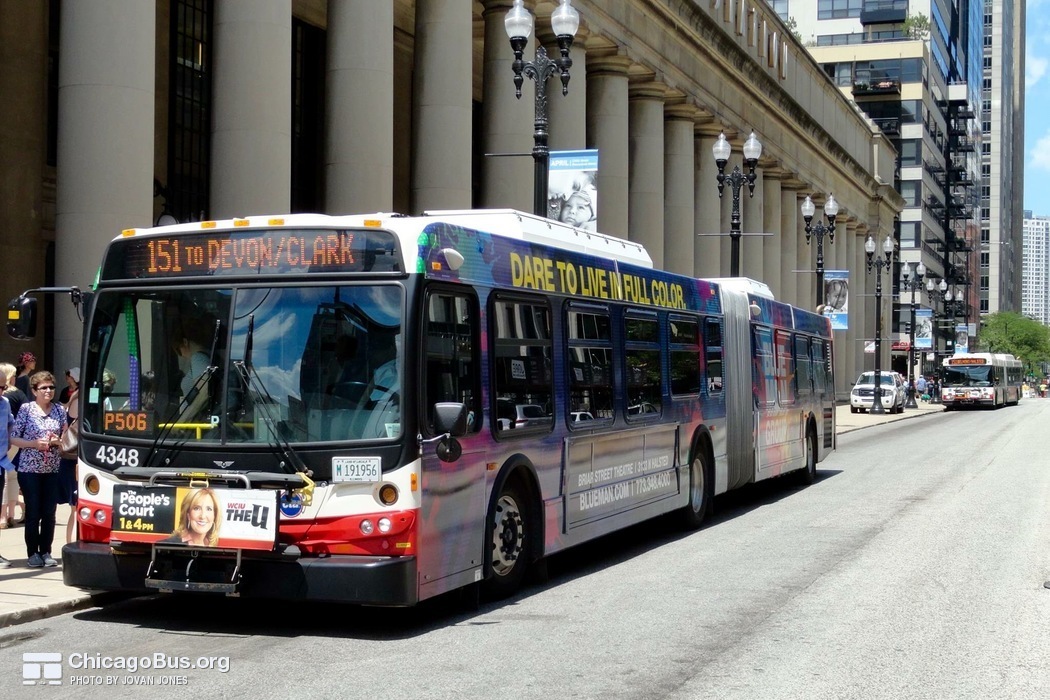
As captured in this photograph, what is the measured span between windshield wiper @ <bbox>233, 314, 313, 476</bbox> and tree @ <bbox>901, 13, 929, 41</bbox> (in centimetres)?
10638

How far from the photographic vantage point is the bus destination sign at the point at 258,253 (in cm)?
916

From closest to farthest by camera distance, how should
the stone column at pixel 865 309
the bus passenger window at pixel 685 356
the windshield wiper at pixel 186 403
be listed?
the windshield wiper at pixel 186 403, the bus passenger window at pixel 685 356, the stone column at pixel 865 309

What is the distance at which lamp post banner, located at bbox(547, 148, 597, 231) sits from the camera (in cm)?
2039

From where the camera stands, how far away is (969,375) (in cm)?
7475

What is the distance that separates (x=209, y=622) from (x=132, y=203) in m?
9.60

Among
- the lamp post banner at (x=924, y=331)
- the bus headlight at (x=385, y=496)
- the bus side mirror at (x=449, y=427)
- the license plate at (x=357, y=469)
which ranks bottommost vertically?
the bus headlight at (x=385, y=496)

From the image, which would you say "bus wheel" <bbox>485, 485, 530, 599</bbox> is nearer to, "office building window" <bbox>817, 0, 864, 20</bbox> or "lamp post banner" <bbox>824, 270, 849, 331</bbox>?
"lamp post banner" <bbox>824, 270, 849, 331</bbox>

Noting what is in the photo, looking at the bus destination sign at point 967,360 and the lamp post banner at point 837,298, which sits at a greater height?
the lamp post banner at point 837,298

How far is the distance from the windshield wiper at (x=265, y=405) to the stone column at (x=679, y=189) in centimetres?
3454

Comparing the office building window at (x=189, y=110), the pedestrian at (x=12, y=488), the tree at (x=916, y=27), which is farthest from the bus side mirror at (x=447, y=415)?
the tree at (x=916, y=27)

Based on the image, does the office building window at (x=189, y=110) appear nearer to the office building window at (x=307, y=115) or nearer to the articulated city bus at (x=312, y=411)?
the office building window at (x=307, y=115)

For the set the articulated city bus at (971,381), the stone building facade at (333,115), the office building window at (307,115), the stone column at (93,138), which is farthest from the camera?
the articulated city bus at (971,381)

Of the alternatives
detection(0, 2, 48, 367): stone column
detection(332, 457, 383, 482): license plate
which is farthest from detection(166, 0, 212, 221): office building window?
detection(332, 457, 383, 482): license plate

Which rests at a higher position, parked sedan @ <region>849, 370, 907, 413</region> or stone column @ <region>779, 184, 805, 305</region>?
stone column @ <region>779, 184, 805, 305</region>
